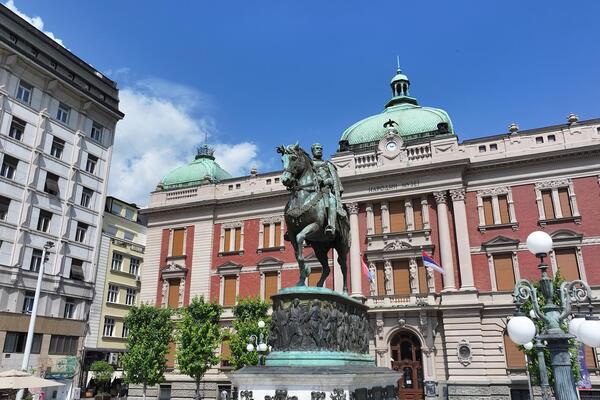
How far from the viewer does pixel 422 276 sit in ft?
103

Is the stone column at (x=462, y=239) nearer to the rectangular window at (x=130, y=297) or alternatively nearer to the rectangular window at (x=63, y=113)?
the rectangular window at (x=63, y=113)

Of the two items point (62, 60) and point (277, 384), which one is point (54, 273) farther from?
point (277, 384)

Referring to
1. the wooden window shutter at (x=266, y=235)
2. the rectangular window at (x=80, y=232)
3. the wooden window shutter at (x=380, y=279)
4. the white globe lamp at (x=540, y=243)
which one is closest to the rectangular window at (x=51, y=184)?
the rectangular window at (x=80, y=232)

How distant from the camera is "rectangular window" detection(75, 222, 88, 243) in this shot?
122 ft

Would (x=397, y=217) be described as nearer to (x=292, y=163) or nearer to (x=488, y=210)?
(x=488, y=210)

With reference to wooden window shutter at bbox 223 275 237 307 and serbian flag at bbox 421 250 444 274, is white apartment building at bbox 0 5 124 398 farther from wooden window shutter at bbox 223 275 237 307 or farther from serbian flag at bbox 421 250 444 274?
serbian flag at bbox 421 250 444 274

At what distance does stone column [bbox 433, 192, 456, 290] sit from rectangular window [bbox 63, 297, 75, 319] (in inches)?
1095

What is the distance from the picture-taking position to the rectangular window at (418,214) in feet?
108

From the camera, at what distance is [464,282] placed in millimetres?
30000

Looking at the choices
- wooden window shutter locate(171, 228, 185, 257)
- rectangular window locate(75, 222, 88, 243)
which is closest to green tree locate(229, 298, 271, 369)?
wooden window shutter locate(171, 228, 185, 257)

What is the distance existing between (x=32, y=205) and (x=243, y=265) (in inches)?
631

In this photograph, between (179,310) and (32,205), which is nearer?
(32,205)

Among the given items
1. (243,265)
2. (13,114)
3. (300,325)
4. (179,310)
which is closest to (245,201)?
(243,265)

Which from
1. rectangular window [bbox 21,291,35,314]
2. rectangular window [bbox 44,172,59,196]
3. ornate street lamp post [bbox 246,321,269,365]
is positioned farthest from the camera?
rectangular window [bbox 44,172,59,196]
